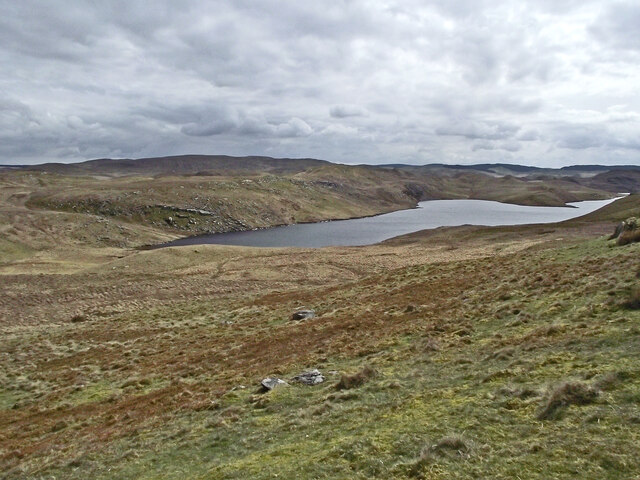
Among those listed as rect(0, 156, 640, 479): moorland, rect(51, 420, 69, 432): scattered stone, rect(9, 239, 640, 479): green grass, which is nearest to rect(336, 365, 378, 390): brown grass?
rect(0, 156, 640, 479): moorland

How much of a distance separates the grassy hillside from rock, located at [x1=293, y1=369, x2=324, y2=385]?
61 cm

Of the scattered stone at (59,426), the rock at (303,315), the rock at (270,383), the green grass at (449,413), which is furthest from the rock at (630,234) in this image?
the scattered stone at (59,426)

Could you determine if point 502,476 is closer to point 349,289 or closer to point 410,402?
point 410,402

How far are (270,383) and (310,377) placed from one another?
1680 millimetres

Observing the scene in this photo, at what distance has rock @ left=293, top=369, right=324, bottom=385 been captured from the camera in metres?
19.1

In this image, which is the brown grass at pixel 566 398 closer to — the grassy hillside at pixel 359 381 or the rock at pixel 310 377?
the grassy hillside at pixel 359 381

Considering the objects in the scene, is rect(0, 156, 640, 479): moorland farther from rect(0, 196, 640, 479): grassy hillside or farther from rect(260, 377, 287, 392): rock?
rect(260, 377, 287, 392): rock

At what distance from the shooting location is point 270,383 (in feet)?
63.5

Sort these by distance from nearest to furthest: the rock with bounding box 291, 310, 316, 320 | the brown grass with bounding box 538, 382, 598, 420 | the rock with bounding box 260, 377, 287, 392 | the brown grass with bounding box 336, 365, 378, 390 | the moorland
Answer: the moorland < the brown grass with bounding box 538, 382, 598, 420 < the brown grass with bounding box 336, 365, 378, 390 < the rock with bounding box 260, 377, 287, 392 < the rock with bounding box 291, 310, 316, 320

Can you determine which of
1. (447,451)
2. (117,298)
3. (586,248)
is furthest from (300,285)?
(447,451)

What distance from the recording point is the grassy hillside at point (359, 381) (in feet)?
35.8

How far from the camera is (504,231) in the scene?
86.4 m

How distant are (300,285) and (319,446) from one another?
4491 centimetres

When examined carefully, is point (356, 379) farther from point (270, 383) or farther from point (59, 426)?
point (59, 426)
